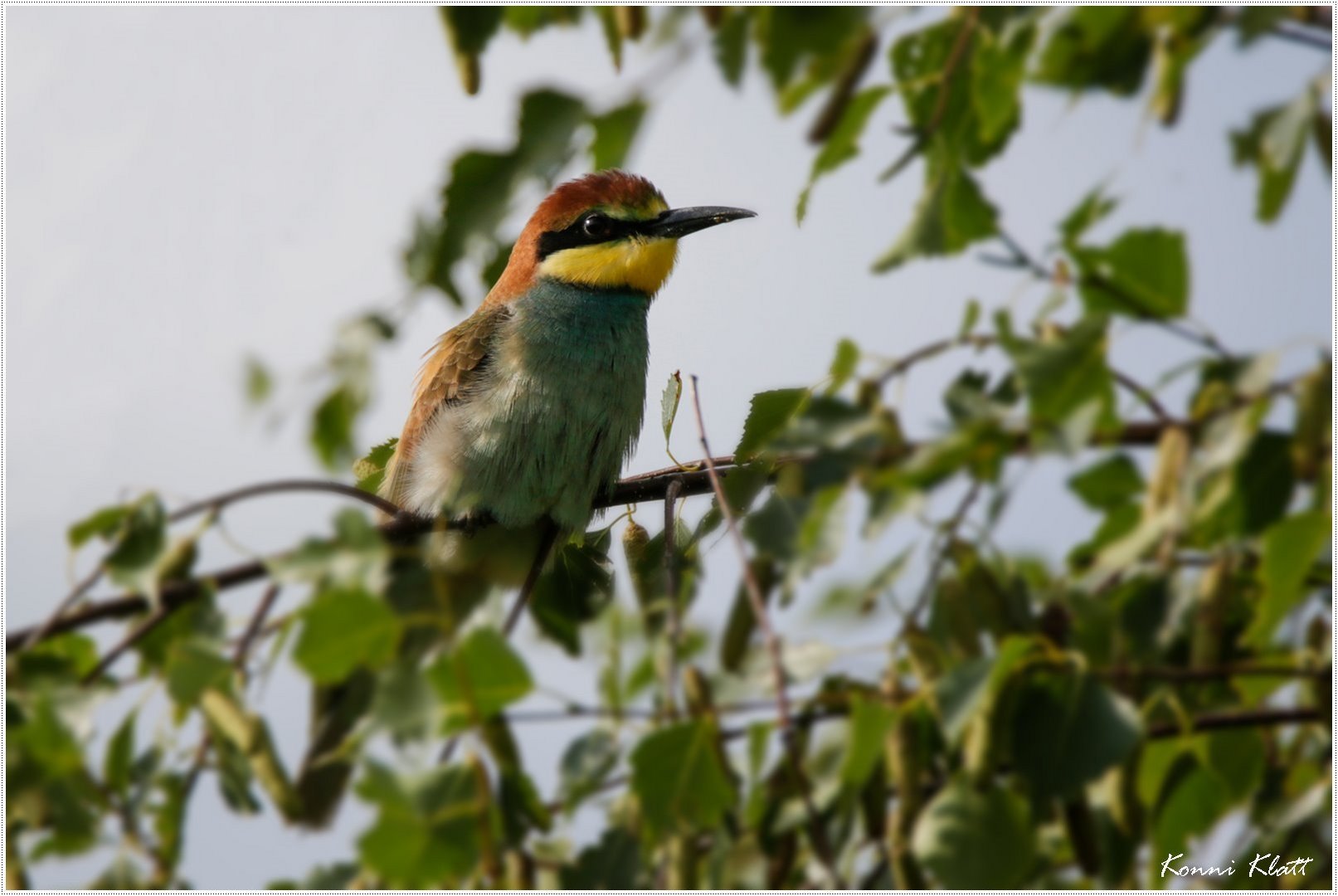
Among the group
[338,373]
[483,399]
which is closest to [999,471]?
[338,373]

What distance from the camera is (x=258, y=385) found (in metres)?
1.85

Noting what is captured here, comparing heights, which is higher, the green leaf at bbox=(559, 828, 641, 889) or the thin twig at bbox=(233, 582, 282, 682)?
the thin twig at bbox=(233, 582, 282, 682)

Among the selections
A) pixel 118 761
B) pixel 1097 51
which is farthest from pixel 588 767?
pixel 1097 51

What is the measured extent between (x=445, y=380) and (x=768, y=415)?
84.0 inches

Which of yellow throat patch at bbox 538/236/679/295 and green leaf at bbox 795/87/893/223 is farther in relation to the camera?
yellow throat patch at bbox 538/236/679/295

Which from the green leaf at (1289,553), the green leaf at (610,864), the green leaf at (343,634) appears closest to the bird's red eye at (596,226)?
the green leaf at (610,864)

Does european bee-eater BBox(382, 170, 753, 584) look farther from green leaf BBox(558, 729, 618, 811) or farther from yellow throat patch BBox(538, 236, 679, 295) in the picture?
green leaf BBox(558, 729, 618, 811)

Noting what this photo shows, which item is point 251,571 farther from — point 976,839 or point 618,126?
point 976,839

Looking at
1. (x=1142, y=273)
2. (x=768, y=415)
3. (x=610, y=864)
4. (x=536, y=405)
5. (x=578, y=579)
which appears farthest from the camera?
(x=536, y=405)

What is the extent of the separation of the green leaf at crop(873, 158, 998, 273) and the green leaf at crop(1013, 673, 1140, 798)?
0.52 meters

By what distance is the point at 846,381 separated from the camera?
66.1 inches

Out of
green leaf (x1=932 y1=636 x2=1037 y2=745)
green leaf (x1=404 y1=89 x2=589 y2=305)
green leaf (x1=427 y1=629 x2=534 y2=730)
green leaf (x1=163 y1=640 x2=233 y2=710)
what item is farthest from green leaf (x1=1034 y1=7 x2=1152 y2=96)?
green leaf (x1=163 y1=640 x2=233 y2=710)

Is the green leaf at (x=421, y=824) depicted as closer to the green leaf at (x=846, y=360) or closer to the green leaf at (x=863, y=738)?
the green leaf at (x=863, y=738)

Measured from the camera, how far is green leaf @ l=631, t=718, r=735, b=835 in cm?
144
